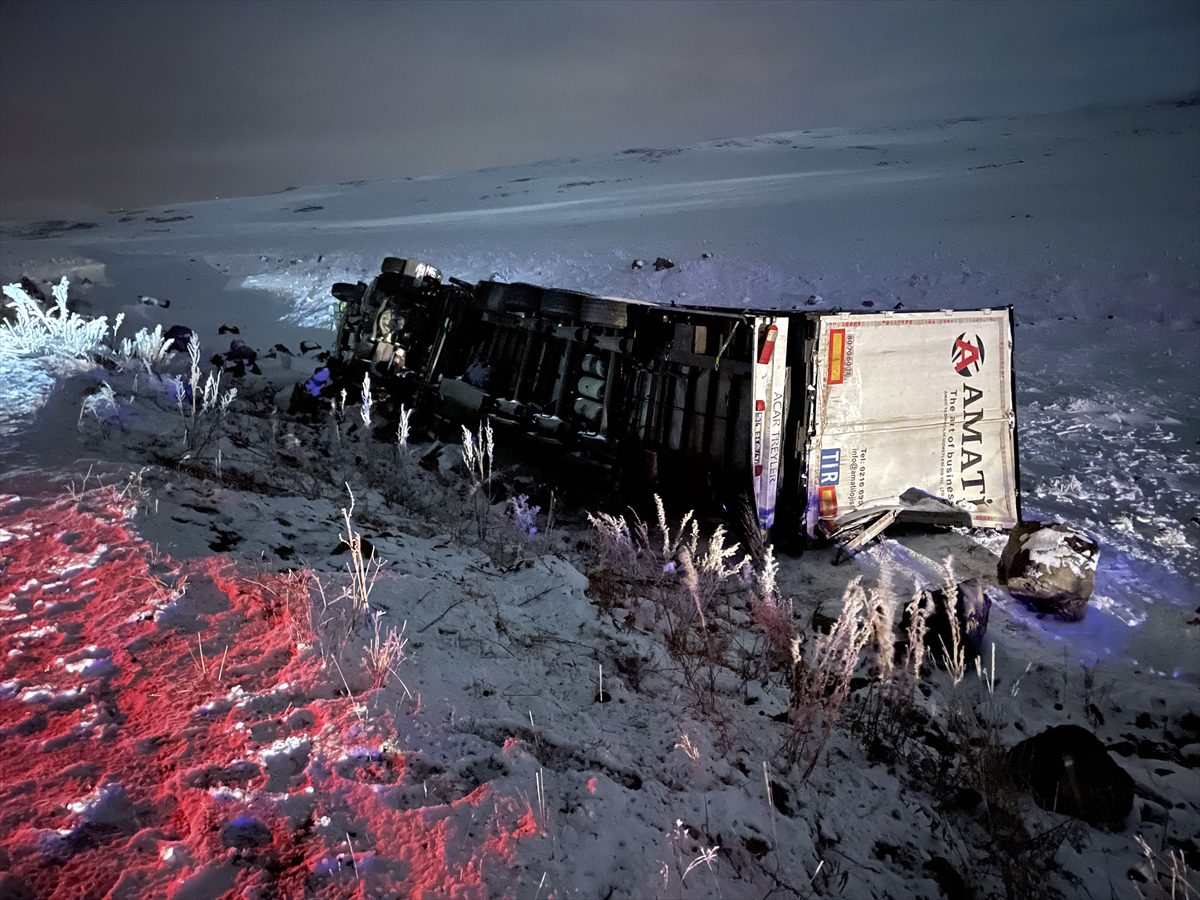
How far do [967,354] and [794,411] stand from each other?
71.0 inches

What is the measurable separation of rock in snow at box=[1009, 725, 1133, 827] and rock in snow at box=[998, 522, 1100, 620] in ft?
7.36

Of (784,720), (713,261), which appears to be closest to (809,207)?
(713,261)

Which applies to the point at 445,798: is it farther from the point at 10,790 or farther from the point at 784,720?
the point at 784,720

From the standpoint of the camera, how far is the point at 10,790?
72.8 inches

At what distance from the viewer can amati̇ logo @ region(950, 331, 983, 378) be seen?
609cm

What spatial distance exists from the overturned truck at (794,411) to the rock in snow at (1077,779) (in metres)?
2.77

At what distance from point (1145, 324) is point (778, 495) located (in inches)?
414

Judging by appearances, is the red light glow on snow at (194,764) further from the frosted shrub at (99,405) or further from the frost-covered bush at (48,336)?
the frost-covered bush at (48,336)

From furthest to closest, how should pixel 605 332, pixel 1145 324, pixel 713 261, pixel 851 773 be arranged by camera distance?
1. pixel 713 261
2. pixel 1145 324
3. pixel 605 332
4. pixel 851 773

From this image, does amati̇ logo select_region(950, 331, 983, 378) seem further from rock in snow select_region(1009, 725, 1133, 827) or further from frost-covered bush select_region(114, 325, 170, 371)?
frost-covered bush select_region(114, 325, 170, 371)

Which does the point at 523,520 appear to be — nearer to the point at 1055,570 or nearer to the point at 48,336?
the point at 1055,570

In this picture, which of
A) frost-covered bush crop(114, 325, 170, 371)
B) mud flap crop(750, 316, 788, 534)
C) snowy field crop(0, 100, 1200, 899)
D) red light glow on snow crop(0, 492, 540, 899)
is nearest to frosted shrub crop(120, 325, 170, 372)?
frost-covered bush crop(114, 325, 170, 371)

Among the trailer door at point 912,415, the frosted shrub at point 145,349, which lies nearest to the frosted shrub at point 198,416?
the frosted shrub at point 145,349

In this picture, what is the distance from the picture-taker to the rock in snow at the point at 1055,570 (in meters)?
5.02
